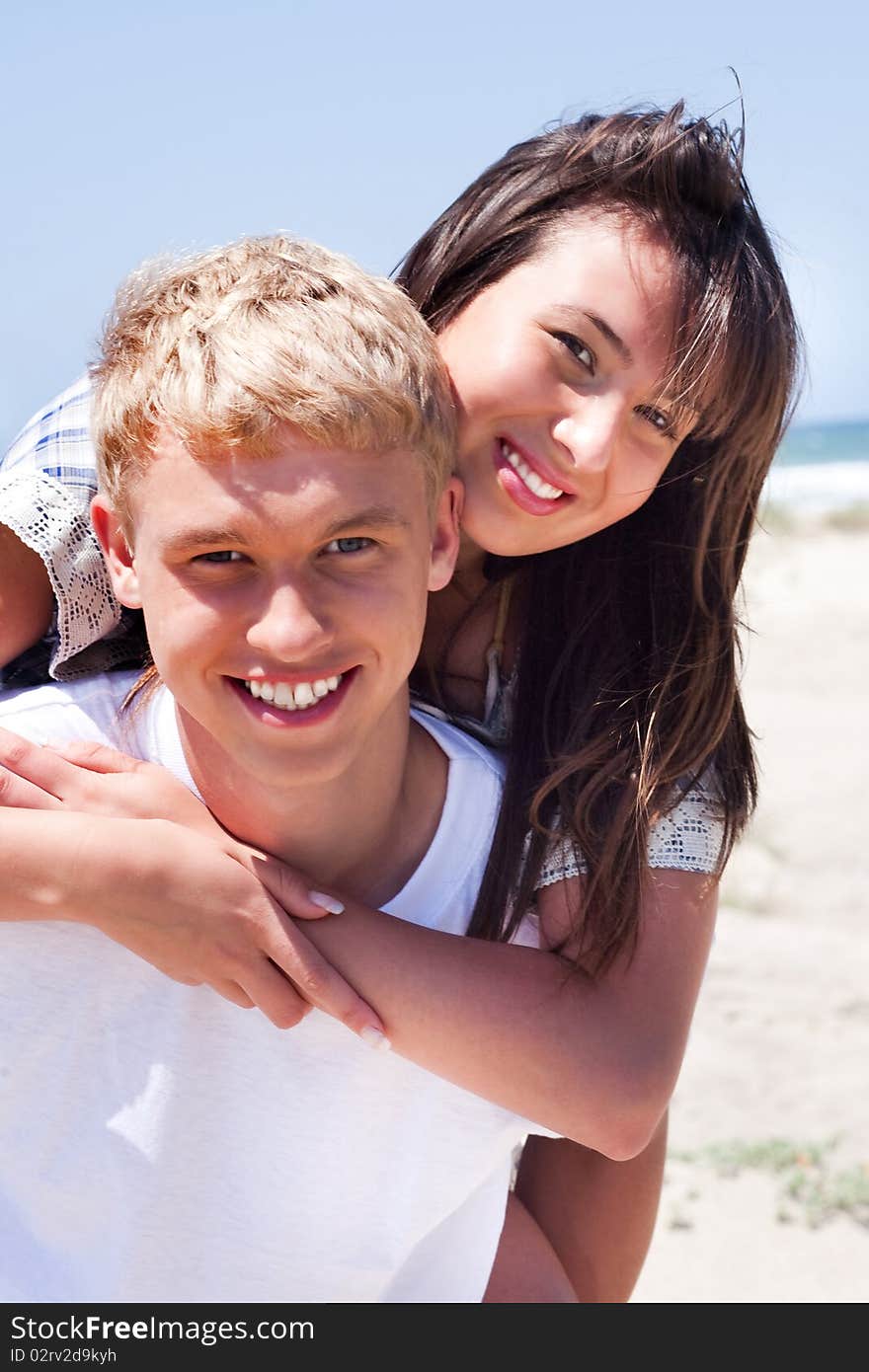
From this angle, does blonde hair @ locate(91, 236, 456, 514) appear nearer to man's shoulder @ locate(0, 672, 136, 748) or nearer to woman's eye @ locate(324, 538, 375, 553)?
woman's eye @ locate(324, 538, 375, 553)

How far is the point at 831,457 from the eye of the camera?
37656mm

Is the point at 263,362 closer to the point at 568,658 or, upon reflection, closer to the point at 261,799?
the point at 261,799

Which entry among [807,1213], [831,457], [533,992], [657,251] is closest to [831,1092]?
[807,1213]

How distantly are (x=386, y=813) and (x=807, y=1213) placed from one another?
2177 mm

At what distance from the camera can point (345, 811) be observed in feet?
7.43

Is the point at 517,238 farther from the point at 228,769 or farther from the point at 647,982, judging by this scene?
the point at 647,982

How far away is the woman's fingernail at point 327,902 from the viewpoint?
212 centimetres

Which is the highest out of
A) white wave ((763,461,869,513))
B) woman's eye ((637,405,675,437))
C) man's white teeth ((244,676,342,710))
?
white wave ((763,461,869,513))

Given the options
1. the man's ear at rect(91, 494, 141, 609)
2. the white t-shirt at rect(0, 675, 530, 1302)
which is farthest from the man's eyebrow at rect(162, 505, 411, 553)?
the white t-shirt at rect(0, 675, 530, 1302)

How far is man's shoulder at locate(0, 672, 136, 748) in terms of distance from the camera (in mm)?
2307

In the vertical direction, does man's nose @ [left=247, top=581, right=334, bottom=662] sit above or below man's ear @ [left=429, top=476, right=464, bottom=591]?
below

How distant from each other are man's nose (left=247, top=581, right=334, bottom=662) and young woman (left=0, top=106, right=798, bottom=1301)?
380mm

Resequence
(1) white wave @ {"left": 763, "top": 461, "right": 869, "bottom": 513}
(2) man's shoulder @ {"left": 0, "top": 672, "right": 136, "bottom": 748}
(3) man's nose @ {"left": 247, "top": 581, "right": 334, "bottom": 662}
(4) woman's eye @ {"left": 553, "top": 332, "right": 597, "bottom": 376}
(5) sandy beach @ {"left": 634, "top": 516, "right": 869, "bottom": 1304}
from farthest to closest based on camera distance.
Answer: (1) white wave @ {"left": 763, "top": 461, "right": 869, "bottom": 513} → (5) sandy beach @ {"left": 634, "top": 516, "right": 869, "bottom": 1304} → (4) woman's eye @ {"left": 553, "top": 332, "right": 597, "bottom": 376} → (2) man's shoulder @ {"left": 0, "top": 672, "right": 136, "bottom": 748} → (3) man's nose @ {"left": 247, "top": 581, "right": 334, "bottom": 662}

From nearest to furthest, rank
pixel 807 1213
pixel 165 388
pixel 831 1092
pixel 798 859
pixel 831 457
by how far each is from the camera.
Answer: pixel 165 388
pixel 807 1213
pixel 831 1092
pixel 798 859
pixel 831 457
